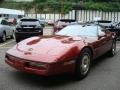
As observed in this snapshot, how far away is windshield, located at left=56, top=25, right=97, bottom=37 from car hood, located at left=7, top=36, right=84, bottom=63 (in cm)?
83

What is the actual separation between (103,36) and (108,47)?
0.70 metres

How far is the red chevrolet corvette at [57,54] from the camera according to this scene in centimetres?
619

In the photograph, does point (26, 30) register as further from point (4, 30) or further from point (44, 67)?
point (44, 67)

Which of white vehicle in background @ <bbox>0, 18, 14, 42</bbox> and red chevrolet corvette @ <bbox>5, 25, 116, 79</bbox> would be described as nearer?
red chevrolet corvette @ <bbox>5, 25, 116, 79</bbox>

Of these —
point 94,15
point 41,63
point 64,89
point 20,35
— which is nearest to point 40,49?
point 41,63

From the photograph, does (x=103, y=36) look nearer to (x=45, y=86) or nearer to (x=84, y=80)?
(x=84, y=80)

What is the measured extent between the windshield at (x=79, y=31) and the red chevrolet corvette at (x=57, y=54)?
0.07 meters

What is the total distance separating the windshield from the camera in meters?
8.42

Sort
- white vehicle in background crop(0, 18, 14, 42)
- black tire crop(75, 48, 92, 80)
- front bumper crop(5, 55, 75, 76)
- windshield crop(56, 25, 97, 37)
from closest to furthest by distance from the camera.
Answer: front bumper crop(5, 55, 75, 76) < black tire crop(75, 48, 92, 80) < windshield crop(56, 25, 97, 37) < white vehicle in background crop(0, 18, 14, 42)

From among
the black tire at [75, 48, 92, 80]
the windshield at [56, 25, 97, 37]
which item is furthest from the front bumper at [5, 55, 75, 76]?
the windshield at [56, 25, 97, 37]

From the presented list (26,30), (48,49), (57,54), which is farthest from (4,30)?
(57,54)

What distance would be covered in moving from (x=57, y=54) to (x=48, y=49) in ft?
1.18

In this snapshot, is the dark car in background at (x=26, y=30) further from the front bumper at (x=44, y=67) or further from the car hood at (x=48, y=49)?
the front bumper at (x=44, y=67)

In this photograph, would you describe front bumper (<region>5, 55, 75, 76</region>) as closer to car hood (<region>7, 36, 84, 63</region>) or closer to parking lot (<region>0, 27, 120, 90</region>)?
car hood (<region>7, 36, 84, 63</region>)
